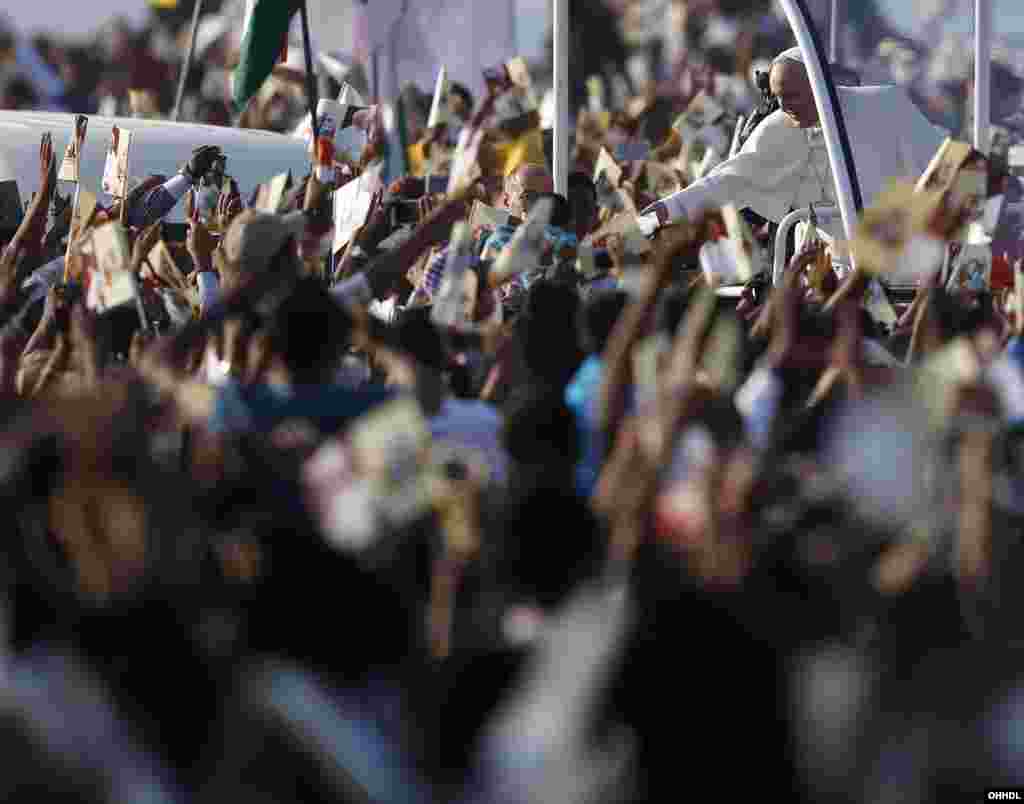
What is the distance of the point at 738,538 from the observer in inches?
128

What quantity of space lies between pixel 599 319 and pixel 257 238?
767 millimetres

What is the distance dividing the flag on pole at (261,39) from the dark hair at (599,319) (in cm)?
441

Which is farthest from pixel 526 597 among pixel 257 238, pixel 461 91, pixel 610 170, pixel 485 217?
pixel 461 91

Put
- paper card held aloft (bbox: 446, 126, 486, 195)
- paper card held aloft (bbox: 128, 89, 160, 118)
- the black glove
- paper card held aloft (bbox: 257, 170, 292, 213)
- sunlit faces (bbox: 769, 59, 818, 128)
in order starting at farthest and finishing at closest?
paper card held aloft (bbox: 128, 89, 160, 118) < sunlit faces (bbox: 769, 59, 818, 128) < the black glove < paper card held aloft (bbox: 257, 170, 292, 213) < paper card held aloft (bbox: 446, 126, 486, 195)

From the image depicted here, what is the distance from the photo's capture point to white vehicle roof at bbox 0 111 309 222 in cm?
894

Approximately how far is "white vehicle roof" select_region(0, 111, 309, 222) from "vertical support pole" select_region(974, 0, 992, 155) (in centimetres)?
318

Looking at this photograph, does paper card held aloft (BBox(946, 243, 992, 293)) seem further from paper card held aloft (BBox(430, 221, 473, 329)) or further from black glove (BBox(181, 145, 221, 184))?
black glove (BBox(181, 145, 221, 184))

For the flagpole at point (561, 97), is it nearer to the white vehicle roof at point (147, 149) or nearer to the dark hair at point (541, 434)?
the white vehicle roof at point (147, 149)

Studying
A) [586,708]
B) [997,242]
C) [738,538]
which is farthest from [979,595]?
[997,242]

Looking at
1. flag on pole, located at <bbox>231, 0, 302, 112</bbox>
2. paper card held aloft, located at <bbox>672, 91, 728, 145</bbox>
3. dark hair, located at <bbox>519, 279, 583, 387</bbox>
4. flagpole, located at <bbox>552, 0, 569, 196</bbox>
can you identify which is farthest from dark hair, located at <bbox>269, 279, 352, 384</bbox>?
paper card held aloft, located at <bbox>672, 91, 728, 145</bbox>

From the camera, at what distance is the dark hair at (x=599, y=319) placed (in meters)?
4.39

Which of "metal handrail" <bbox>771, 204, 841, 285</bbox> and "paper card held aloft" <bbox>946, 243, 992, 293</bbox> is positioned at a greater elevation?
"paper card held aloft" <bbox>946, 243, 992, 293</bbox>

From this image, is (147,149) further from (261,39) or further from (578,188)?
(578,188)

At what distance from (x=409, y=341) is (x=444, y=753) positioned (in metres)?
1.31
